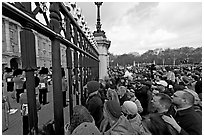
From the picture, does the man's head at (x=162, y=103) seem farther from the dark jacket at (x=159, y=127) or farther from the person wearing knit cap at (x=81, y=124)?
the person wearing knit cap at (x=81, y=124)

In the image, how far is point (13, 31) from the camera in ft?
5.69

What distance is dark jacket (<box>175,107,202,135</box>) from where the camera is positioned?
8.62 ft

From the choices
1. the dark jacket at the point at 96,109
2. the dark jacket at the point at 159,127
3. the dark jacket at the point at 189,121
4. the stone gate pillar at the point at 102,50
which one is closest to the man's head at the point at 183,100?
the dark jacket at the point at 189,121

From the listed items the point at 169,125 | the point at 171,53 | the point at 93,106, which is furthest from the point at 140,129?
the point at 171,53

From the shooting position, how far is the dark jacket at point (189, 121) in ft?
8.62

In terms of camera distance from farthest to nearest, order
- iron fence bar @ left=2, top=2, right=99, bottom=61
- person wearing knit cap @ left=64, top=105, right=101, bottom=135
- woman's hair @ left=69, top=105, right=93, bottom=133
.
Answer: woman's hair @ left=69, top=105, right=93, bottom=133
person wearing knit cap @ left=64, top=105, right=101, bottom=135
iron fence bar @ left=2, top=2, right=99, bottom=61

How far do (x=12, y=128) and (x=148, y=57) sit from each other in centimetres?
5992

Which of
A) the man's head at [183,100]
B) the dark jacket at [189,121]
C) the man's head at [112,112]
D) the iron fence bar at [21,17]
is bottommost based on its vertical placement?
the dark jacket at [189,121]

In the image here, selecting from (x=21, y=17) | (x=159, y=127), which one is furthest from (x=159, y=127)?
(x=21, y=17)

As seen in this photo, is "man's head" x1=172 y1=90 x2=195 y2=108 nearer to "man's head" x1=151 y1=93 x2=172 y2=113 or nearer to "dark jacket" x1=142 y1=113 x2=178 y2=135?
"man's head" x1=151 y1=93 x2=172 y2=113

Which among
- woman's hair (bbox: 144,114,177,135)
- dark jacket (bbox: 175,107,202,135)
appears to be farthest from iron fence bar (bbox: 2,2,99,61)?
dark jacket (bbox: 175,107,202,135)

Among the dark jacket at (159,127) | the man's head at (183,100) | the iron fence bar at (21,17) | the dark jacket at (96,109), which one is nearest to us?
the iron fence bar at (21,17)

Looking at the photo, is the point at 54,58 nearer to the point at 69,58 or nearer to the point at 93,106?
the point at 69,58

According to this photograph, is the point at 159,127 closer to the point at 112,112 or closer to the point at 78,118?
the point at 112,112
